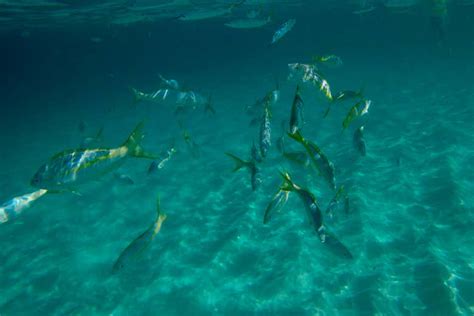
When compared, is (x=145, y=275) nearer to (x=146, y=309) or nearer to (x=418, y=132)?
(x=146, y=309)

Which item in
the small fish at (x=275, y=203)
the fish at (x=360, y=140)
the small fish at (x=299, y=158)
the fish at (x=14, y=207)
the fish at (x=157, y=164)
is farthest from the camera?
the fish at (x=157, y=164)

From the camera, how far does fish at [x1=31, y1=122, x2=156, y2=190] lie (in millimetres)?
4516

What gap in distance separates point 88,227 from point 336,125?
1231cm

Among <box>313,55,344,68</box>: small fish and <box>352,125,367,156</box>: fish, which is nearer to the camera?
<box>352,125,367,156</box>: fish

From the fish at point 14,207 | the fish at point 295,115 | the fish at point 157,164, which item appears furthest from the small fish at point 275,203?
the fish at point 14,207

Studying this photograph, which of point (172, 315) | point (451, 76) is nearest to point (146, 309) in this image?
point (172, 315)

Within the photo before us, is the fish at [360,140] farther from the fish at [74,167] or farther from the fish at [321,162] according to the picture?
the fish at [74,167]

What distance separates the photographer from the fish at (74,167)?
178 inches

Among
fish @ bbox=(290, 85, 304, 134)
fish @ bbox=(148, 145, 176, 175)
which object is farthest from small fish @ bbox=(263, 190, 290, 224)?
fish @ bbox=(148, 145, 176, 175)

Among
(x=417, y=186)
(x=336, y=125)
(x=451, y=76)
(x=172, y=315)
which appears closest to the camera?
(x=172, y=315)

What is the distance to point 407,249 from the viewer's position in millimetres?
7258

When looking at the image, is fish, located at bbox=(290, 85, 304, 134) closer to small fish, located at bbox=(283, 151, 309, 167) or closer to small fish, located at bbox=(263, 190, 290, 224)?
small fish, located at bbox=(283, 151, 309, 167)

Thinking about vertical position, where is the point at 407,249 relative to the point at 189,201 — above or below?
above

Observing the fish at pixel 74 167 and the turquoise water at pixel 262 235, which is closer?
the fish at pixel 74 167
